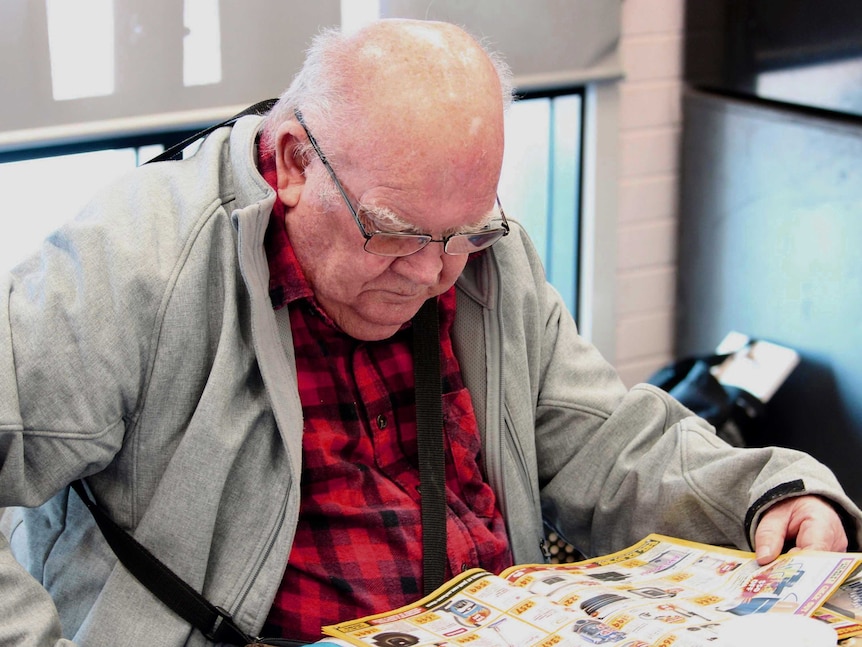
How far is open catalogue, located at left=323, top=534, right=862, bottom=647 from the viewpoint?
3.94 feet

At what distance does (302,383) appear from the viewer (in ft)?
4.74

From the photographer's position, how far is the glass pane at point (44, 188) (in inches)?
87.1

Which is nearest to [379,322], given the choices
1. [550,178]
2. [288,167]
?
[288,167]

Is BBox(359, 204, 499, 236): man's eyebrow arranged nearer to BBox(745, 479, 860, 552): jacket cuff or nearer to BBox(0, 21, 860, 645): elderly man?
BBox(0, 21, 860, 645): elderly man

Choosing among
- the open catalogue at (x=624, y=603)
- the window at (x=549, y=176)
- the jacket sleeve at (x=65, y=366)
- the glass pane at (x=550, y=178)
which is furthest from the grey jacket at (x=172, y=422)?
the glass pane at (x=550, y=178)

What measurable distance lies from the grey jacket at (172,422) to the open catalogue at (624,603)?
12 centimetres

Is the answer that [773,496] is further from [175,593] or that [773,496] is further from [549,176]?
[549,176]

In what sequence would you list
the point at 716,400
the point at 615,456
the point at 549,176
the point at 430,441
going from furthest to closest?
the point at 549,176 < the point at 716,400 < the point at 615,456 < the point at 430,441

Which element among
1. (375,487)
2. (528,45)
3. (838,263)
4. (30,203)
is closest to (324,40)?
(375,487)

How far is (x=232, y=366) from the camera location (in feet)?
4.37

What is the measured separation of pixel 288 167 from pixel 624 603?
68cm

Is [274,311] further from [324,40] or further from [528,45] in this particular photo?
[528,45]

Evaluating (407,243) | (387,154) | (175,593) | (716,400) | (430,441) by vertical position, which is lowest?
(716,400)

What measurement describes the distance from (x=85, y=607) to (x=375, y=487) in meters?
0.40
